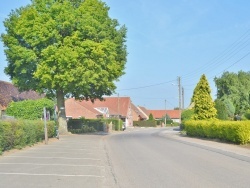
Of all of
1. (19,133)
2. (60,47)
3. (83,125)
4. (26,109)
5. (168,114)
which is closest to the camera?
(19,133)

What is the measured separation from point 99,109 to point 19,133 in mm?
73171

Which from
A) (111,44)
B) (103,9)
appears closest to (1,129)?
(111,44)

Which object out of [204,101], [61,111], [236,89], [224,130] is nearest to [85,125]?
[61,111]

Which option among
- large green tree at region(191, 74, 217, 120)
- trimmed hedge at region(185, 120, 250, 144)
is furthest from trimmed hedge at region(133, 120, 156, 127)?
trimmed hedge at region(185, 120, 250, 144)

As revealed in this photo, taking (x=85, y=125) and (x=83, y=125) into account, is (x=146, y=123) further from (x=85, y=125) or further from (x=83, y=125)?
(x=83, y=125)

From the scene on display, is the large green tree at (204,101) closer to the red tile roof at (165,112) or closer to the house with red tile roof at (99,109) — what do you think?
the house with red tile roof at (99,109)

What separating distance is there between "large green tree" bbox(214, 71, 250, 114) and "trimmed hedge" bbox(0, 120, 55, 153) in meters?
42.5

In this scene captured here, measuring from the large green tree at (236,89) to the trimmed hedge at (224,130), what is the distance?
27348 millimetres

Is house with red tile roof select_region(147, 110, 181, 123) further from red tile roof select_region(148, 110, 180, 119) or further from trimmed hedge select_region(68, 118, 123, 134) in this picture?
trimmed hedge select_region(68, 118, 123, 134)

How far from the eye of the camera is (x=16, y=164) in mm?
15227

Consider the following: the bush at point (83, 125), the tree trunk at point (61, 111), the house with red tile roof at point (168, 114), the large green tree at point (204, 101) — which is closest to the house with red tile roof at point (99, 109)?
the bush at point (83, 125)

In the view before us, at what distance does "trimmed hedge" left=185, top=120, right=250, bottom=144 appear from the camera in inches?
1033

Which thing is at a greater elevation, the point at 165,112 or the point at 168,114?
the point at 165,112

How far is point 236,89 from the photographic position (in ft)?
219
